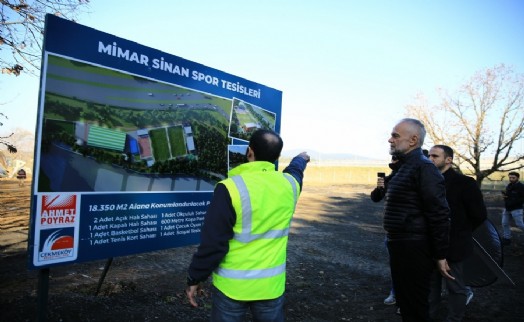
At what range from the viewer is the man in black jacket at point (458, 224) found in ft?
13.0

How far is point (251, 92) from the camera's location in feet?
15.9

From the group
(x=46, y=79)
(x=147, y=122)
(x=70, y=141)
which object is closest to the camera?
(x=46, y=79)

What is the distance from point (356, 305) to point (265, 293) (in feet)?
11.3

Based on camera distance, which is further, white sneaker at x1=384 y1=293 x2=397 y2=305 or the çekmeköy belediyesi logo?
white sneaker at x1=384 y1=293 x2=397 y2=305

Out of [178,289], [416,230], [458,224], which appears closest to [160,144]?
[178,289]

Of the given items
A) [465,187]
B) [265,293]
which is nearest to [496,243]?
[465,187]

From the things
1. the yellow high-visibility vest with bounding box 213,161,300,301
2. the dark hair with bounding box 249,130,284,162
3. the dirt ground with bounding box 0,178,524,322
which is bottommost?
the dirt ground with bounding box 0,178,524,322

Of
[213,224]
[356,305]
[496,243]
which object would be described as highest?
[213,224]

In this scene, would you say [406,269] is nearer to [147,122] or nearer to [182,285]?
[147,122]

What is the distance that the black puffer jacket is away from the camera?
9.96ft

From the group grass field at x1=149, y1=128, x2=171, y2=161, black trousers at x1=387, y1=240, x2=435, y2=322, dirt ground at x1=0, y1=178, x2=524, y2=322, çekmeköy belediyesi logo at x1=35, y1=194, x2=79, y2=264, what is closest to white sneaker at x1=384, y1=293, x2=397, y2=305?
dirt ground at x1=0, y1=178, x2=524, y2=322

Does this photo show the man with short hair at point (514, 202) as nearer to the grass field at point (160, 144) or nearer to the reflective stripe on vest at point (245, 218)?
the grass field at point (160, 144)

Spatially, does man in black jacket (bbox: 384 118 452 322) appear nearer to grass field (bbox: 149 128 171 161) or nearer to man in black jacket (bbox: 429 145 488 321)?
man in black jacket (bbox: 429 145 488 321)

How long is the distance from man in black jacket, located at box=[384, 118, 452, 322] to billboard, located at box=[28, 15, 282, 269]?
217 cm
